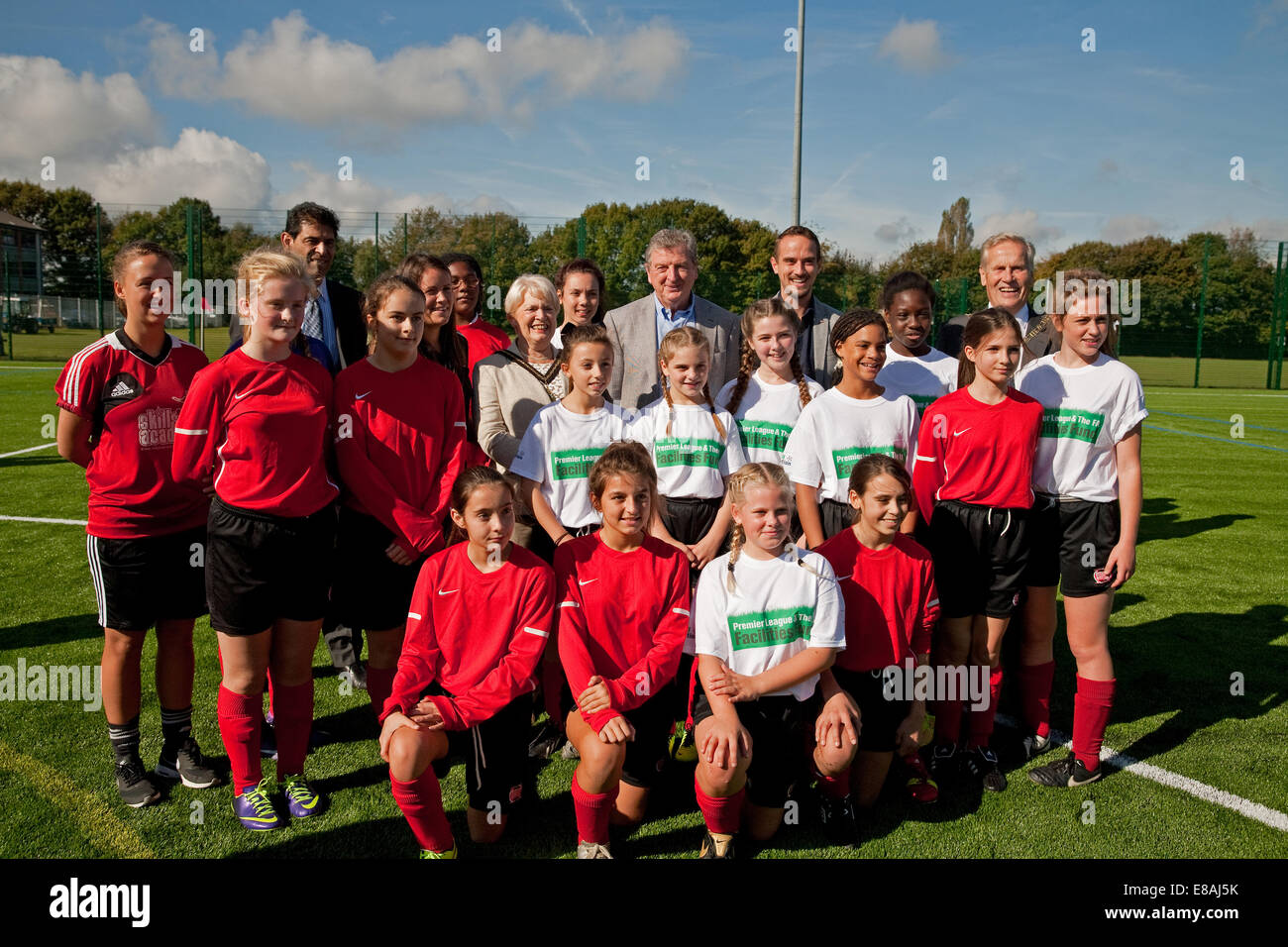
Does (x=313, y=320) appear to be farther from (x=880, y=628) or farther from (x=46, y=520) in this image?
(x=46, y=520)

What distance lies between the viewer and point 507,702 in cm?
305

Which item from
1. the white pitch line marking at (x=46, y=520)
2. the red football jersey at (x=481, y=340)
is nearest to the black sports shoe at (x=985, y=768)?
the red football jersey at (x=481, y=340)

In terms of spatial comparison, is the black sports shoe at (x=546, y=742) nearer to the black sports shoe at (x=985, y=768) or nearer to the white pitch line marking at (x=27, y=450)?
the black sports shoe at (x=985, y=768)

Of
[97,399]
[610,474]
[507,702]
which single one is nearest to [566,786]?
[507,702]

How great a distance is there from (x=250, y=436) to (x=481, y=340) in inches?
86.6

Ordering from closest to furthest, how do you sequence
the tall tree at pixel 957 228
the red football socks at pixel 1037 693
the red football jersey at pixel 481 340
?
the red football socks at pixel 1037 693, the red football jersey at pixel 481 340, the tall tree at pixel 957 228

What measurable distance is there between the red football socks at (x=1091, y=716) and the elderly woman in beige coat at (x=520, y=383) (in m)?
2.44

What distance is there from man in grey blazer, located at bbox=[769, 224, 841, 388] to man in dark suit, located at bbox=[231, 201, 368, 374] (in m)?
2.25

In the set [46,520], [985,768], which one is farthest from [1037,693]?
[46,520]

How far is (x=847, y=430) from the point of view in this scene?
11.6ft

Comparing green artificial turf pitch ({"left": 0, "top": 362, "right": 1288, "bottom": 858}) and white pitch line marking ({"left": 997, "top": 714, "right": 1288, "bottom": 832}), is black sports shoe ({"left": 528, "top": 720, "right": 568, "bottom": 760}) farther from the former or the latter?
white pitch line marking ({"left": 997, "top": 714, "right": 1288, "bottom": 832})

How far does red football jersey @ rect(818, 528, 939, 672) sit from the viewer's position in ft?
10.7

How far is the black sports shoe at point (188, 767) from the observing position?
3.43m

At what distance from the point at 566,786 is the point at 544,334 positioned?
2141 millimetres
